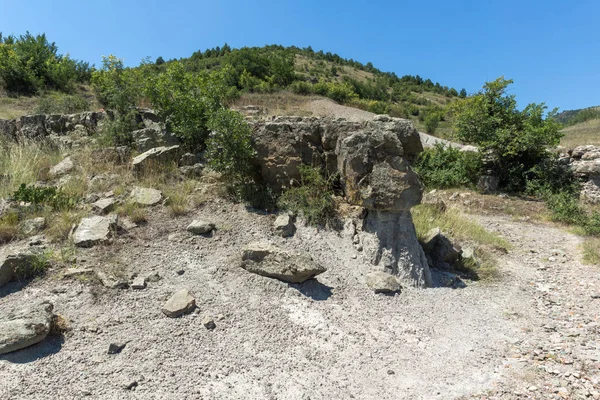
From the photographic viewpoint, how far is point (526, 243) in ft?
21.3

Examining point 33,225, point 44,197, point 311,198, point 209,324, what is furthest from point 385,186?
point 44,197

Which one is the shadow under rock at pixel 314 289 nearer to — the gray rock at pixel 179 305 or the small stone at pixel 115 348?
the gray rock at pixel 179 305

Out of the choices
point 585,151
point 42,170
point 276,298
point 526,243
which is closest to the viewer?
point 276,298

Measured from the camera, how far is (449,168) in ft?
38.0

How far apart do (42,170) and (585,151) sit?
13.1 meters

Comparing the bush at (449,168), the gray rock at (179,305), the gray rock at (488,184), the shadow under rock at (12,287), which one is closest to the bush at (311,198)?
the gray rock at (179,305)

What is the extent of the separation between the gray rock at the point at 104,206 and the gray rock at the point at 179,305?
2.00 metres

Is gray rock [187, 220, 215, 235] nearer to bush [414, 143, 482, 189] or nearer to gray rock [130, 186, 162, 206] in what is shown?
gray rock [130, 186, 162, 206]

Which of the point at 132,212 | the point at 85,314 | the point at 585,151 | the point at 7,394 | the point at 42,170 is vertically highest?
the point at 585,151

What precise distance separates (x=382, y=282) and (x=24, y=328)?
10.7 ft

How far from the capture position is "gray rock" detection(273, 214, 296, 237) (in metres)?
4.52

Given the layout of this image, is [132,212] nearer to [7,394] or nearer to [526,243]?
[7,394]

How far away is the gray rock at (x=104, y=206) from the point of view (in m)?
4.62

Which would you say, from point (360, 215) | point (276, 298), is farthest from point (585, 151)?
point (276, 298)
